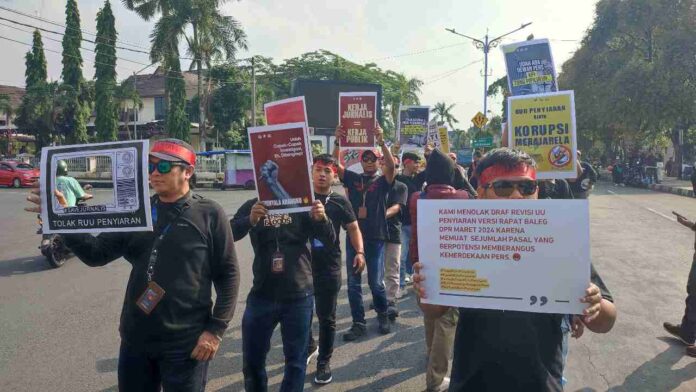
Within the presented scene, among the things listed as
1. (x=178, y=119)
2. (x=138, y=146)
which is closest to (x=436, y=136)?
(x=138, y=146)

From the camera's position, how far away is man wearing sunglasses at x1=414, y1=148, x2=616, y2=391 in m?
1.88

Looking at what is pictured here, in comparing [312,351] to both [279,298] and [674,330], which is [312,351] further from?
[674,330]

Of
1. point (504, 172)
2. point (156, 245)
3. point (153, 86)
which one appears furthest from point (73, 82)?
point (504, 172)

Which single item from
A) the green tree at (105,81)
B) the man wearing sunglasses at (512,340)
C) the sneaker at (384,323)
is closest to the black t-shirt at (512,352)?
the man wearing sunglasses at (512,340)

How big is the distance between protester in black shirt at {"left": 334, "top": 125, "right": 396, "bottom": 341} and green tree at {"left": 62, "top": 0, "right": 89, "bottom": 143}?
38068 millimetres

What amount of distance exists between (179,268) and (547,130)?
10.2 ft

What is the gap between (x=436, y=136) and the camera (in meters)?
9.32

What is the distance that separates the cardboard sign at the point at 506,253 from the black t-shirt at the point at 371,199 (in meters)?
3.50

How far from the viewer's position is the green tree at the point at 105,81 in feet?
120

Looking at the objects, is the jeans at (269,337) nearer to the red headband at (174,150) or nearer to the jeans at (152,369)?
the jeans at (152,369)

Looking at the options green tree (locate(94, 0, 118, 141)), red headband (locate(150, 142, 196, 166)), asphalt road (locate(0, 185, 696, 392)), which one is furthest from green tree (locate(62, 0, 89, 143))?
red headband (locate(150, 142, 196, 166))

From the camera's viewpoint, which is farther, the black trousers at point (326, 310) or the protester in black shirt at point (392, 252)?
the protester in black shirt at point (392, 252)

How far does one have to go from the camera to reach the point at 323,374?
414cm

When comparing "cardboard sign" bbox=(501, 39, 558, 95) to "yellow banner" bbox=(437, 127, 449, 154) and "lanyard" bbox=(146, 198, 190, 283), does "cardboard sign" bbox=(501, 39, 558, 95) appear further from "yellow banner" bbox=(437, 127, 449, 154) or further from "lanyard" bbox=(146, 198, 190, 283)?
"yellow banner" bbox=(437, 127, 449, 154)
